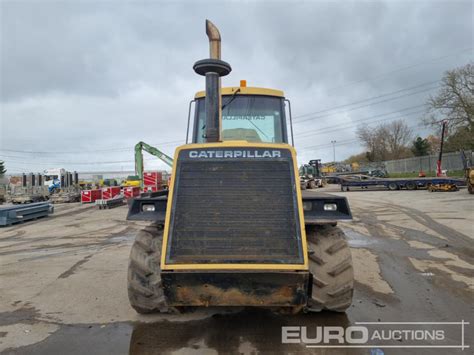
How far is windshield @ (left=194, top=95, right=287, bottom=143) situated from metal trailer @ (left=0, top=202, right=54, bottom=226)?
1234cm

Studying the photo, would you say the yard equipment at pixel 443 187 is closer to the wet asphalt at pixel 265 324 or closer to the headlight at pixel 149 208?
the wet asphalt at pixel 265 324

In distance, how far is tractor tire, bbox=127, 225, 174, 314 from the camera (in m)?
3.80

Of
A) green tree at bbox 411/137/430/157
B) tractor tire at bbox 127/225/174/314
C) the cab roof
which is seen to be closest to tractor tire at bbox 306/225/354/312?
tractor tire at bbox 127/225/174/314

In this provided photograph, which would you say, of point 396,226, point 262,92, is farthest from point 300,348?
point 396,226

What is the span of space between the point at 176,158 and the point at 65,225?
12.3 m

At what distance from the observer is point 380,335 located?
3.80 meters

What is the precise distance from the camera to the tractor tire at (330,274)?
3621 mm

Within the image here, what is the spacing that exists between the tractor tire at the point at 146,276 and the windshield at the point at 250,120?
6.86ft

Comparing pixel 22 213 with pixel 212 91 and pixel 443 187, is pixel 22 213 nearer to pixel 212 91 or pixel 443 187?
pixel 212 91

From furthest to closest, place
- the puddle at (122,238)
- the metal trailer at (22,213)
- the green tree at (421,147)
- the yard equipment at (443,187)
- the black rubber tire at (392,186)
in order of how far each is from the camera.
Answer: the green tree at (421,147) → the black rubber tire at (392,186) → the yard equipment at (443,187) → the metal trailer at (22,213) → the puddle at (122,238)

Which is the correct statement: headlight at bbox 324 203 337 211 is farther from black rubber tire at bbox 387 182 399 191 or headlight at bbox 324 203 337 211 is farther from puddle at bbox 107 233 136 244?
black rubber tire at bbox 387 182 399 191

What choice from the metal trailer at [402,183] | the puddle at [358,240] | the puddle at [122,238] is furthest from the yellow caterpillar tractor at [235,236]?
the metal trailer at [402,183]

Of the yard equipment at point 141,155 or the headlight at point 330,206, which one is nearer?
the headlight at point 330,206

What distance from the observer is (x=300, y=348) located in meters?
3.52
